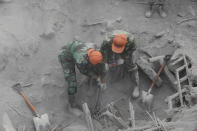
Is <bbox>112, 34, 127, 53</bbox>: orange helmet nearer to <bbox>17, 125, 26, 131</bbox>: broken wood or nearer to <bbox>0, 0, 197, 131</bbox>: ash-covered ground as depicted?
<bbox>0, 0, 197, 131</bbox>: ash-covered ground

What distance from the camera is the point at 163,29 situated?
6.39 metres

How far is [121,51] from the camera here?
15.5 ft

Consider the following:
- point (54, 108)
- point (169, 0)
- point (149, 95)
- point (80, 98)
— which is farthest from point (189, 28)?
point (54, 108)

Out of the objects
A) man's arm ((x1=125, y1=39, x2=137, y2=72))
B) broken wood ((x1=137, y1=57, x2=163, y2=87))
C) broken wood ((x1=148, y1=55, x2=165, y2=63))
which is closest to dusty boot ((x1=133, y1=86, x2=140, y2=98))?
broken wood ((x1=137, y1=57, x2=163, y2=87))

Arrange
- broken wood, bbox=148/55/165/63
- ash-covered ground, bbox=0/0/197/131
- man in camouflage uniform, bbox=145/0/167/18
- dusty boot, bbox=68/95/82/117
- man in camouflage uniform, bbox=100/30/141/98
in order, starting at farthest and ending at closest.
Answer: man in camouflage uniform, bbox=145/0/167/18 → broken wood, bbox=148/55/165/63 → dusty boot, bbox=68/95/82/117 → ash-covered ground, bbox=0/0/197/131 → man in camouflage uniform, bbox=100/30/141/98

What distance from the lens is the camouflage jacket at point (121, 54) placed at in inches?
190

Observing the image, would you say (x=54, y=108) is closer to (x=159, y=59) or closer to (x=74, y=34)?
(x=74, y=34)

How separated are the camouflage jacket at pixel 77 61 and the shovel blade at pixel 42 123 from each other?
89cm

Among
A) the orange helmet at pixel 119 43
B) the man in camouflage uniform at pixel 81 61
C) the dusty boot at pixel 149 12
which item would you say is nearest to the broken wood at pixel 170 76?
the orange helmet at pixel 119 43

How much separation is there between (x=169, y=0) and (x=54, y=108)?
15.2 feet

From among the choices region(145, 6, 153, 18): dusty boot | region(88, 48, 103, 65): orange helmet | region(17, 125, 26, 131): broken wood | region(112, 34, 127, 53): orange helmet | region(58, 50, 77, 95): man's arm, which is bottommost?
region(17, 125, 26, 131): broken wood

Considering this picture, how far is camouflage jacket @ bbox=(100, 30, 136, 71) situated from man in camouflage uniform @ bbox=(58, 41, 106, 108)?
329 millimetres

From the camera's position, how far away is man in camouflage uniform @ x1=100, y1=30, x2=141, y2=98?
464cm

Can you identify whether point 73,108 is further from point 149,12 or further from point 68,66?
point 149,12
